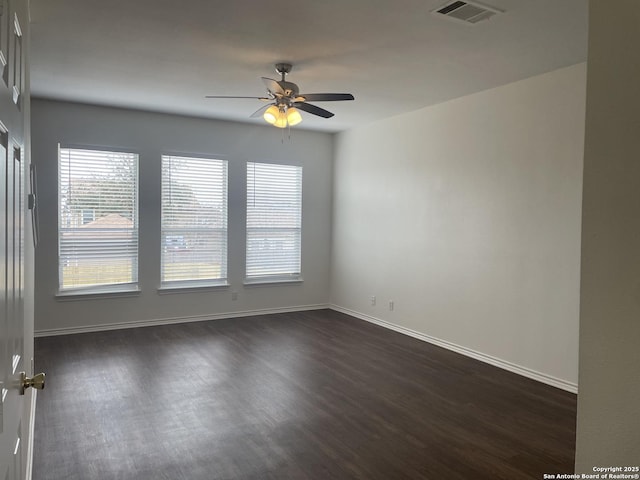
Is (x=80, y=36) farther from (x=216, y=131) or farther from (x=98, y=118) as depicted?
(x=216, y=131)

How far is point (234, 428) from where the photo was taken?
3.16m

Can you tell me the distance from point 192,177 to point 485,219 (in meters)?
3.71

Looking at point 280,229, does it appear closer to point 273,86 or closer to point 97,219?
point 97,219

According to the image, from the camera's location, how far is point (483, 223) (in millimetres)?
4762

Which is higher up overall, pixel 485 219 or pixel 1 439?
pixel 485 219

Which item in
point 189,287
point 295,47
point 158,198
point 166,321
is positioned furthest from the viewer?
point 189,287

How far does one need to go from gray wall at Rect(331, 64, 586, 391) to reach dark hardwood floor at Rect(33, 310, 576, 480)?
391mm

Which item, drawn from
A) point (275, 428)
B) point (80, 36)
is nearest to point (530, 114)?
point (275, 428)

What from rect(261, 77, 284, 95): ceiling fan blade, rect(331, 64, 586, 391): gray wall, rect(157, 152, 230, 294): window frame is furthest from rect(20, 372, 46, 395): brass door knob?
rect(157, 152, 230, 294): window frame

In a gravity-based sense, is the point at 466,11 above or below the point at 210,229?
above

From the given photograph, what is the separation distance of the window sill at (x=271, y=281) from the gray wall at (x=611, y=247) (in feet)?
19.5

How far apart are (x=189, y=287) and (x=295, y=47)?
3730mm

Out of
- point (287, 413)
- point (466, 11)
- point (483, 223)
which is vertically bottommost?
point (287, 413)

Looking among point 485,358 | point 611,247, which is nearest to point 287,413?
point 485,358
